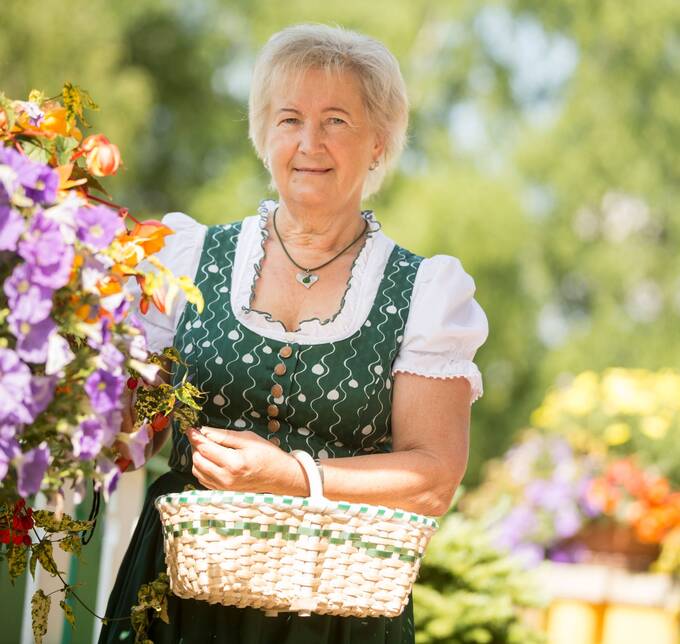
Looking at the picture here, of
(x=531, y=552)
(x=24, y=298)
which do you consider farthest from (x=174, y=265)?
(x=531, y=552)

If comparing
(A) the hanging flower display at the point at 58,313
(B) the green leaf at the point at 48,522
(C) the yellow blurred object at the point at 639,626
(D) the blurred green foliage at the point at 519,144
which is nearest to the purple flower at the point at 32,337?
(A) the hanging flower display at the point at 58,313

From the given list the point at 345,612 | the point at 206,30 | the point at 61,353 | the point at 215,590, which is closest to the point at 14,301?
the point at 61,353

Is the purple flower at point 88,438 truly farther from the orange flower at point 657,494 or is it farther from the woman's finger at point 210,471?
the orange flower at point 657,494

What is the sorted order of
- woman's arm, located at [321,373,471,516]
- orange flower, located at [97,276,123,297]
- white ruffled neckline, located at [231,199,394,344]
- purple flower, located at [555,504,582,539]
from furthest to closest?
purple flower, located at [555,504,582,539]
white ruffled neckline, located at [231,199,394,344]
woman's arm, located at [321,373,471,516]
orange flower, located at [97,276,123,297]

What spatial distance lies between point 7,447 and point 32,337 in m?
0.12

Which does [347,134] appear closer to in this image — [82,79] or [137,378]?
[137,378]

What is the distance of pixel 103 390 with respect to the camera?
132 cm

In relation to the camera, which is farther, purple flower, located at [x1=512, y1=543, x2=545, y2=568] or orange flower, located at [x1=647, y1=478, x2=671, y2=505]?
orange flower, located at [x1=647, y1=478, x2=671, y2=505]

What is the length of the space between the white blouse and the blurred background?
27.4ft

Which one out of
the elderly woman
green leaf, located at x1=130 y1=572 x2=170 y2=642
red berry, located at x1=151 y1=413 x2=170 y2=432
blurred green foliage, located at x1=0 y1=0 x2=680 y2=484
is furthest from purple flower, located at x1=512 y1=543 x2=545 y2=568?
blurred green foliage, located at x1=0 y1=0 x2=680 y2=484

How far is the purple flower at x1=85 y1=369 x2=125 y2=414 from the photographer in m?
1.31

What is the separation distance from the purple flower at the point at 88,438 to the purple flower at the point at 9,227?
21 cm

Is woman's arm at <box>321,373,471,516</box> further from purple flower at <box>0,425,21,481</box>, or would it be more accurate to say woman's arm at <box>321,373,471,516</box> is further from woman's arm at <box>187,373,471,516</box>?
purple flower at <box>0,425,21,481</box>

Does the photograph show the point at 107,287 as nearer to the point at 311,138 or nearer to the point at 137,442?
the point at 137,442
